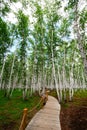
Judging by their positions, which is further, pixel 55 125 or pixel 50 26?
pixel 50 26

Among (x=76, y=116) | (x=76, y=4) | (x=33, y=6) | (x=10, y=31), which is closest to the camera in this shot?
(x=76, y=4)

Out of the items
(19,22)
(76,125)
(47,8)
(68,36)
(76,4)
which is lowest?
(76,125)

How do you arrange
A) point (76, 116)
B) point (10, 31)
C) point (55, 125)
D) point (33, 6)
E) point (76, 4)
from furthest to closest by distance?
1. point (10, 31)
2. point (33, 6)
3. point (76, 116)
4. point (76, 4)
5. point (55, 125)

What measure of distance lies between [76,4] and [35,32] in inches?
579

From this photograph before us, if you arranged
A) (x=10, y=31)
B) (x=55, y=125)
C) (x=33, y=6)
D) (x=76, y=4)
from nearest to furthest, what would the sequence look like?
(x=55, y=125) → (x=76, y=4) → (x=33, y=6) → (x=10, y=31)

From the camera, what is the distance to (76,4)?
11.1 meters

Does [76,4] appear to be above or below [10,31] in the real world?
below

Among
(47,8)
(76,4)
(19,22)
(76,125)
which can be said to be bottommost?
(76,125)

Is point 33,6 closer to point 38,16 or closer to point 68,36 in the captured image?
point 38,16

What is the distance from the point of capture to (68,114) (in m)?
14.3

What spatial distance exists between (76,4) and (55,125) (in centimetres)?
770

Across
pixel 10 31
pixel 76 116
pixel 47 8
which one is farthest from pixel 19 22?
pixel 76 116

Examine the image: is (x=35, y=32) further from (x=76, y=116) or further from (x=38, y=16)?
(x=76, y=116)

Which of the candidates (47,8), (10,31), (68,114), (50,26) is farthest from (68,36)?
(68,114)
